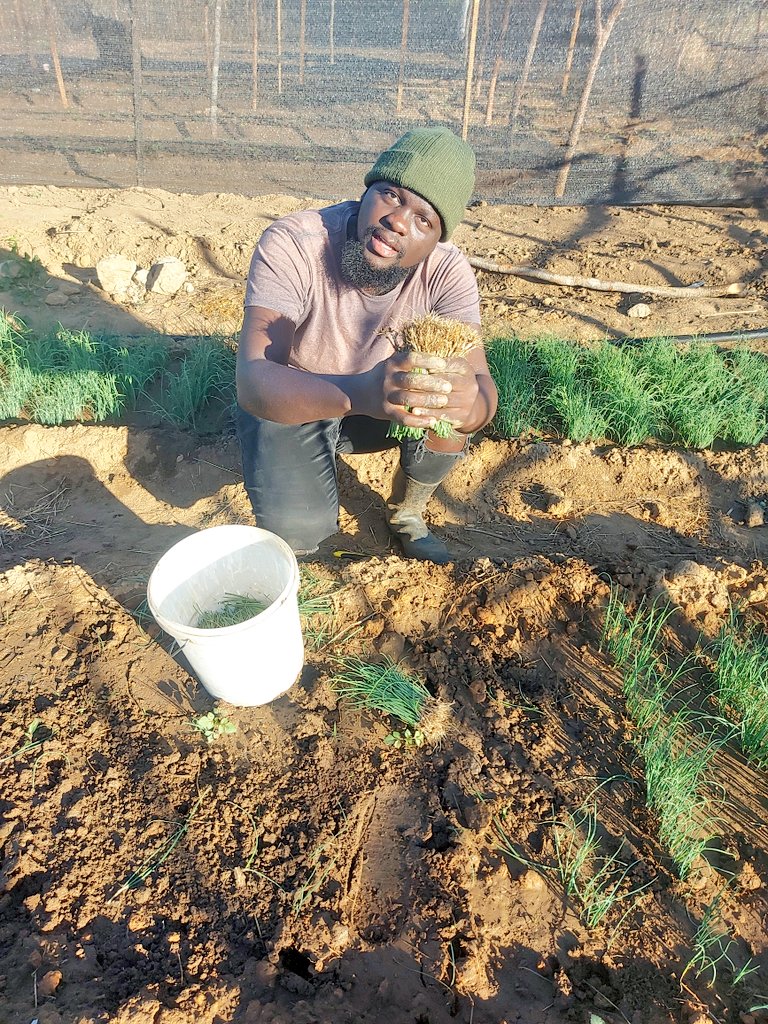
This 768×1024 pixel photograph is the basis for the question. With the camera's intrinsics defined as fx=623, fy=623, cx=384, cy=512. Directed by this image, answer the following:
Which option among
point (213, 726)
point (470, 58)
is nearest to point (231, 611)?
point (213, 726)

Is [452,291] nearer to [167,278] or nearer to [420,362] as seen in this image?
[420,362]

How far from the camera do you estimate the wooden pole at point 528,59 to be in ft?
21.7

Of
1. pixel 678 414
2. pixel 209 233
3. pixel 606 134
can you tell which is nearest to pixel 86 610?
pixel 678 414

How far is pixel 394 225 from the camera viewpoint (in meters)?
1.98

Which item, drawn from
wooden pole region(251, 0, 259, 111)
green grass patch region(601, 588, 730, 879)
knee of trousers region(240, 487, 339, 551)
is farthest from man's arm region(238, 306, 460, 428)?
wooden pole region(251, 0, 259, 111)

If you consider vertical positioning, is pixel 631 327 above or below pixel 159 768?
above

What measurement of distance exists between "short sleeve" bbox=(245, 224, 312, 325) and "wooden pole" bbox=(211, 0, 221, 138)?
20.3 feet

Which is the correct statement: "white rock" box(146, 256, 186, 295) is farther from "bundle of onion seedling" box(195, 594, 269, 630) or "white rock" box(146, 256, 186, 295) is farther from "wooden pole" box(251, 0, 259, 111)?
"wooden pole" box(251, 0, 259, 111)

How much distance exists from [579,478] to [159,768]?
217 cm

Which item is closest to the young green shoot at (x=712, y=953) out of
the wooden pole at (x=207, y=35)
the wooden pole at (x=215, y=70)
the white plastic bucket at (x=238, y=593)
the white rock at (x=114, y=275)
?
the white plastic bucket at (x=238, y=593)

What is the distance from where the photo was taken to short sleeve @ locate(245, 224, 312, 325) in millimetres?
2006

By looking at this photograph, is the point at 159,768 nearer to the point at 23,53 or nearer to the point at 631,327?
the point at 631,327

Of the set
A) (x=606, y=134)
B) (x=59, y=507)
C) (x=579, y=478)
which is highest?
(x=606, y=134)

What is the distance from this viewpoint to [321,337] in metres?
2.26
